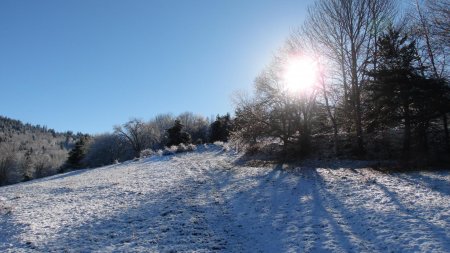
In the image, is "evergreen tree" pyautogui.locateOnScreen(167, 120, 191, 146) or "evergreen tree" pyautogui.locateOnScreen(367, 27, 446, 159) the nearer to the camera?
"evergreen tree" pyautogui.locateOnScreen(367, 27, 446, 159)

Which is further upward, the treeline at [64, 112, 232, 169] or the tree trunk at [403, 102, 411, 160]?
the treeline at [64, 112, 232, 169]

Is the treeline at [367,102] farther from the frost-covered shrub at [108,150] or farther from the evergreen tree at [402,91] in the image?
the frost-covered shrub at [108,150]

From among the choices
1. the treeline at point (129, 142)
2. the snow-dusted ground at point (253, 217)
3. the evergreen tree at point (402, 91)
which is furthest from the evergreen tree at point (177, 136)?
the snow-dusted ground at point (253, 217)

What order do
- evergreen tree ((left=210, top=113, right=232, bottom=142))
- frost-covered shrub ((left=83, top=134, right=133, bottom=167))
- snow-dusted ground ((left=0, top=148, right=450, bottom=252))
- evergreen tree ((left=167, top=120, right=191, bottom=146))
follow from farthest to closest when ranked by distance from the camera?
frost-covered shrub ((left=83, top=134, right=133, bottom=167)) < evergreen tree ((left=210, top=113, right=232, bottom=142)) < evergreen tree ((left=167, top=120, right=191, bottom=146)) < snow-dusted ground ((left=0, top=148, right=450, bottom=252))

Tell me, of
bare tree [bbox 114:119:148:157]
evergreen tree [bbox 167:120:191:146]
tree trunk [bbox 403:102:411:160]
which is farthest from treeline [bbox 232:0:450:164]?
bare tree [bbox 114:119:148:157]

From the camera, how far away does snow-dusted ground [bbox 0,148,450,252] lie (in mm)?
9476

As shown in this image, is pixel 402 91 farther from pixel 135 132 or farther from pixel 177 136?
pixel 135 132

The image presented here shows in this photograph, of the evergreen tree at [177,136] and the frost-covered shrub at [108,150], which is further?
the frost-covered shrub at [108,150]

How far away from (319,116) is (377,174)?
12477 mm

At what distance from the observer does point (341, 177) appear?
683 inches

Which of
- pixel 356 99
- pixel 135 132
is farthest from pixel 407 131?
pixel 135 132

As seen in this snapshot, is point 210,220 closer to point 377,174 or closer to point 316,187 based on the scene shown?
point 316,187

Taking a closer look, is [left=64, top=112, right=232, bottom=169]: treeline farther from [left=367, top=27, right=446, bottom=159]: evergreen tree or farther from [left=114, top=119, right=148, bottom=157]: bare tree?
[left=367, top=27, right=446, bottom=159]: evergreen tree

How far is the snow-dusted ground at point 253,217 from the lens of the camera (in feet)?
31.1
